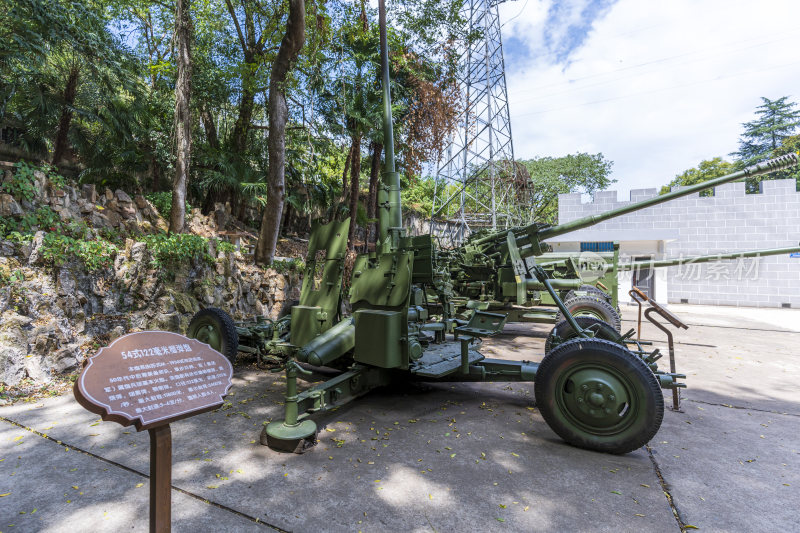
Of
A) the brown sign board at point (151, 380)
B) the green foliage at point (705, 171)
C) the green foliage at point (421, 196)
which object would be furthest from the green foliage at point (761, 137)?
the brown sign board at point (151, 380)

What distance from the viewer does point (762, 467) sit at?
316 cm

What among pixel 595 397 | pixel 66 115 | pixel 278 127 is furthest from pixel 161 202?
pixel 595 397

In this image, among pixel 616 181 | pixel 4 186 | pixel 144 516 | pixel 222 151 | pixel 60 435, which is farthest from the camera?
pixel 616 181

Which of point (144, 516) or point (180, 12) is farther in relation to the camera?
point (180, 12)

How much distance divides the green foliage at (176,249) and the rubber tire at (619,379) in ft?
20.0

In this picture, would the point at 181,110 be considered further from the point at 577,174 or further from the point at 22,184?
the point at 577,174

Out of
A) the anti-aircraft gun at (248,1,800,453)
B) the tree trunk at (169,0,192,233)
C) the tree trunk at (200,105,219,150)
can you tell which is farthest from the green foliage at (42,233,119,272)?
the tree trunk at (200,105,219,150)

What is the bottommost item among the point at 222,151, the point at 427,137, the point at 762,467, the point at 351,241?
the point at 762,467

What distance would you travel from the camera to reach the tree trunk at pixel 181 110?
7.62 meters

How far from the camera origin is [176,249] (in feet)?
22.8

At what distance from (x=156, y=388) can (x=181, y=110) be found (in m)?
7.45

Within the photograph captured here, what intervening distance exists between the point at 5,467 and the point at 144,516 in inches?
56.3

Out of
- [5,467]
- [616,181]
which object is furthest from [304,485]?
[616,181]

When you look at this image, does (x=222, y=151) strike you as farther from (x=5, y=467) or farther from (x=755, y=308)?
(x=755, y=308)
